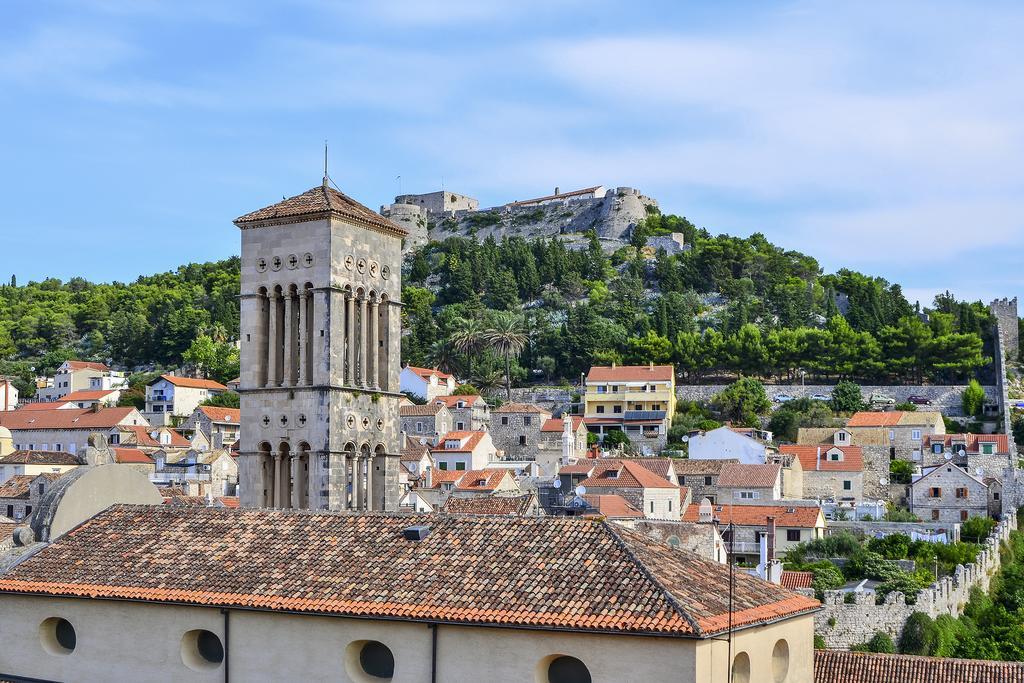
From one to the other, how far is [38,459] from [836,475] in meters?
44.1

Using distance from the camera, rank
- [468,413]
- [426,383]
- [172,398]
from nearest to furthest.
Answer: [468,413] < [426,383] < [172,398]

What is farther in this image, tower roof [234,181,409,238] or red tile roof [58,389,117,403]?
red tile roof [58,389,117,403]

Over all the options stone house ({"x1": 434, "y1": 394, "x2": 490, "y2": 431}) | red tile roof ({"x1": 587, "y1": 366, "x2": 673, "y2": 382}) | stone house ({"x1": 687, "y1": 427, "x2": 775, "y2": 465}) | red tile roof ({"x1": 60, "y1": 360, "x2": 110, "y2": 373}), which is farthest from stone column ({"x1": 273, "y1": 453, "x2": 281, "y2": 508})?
red tile roof ({"x1": 60, "y1": 360, "x2": 110, "y2": 373})

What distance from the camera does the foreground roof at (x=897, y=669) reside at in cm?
2880

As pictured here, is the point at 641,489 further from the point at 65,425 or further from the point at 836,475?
the point at 65,425

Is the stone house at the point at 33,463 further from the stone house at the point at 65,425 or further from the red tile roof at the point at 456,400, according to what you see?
the red tile roof at the point at 456,400

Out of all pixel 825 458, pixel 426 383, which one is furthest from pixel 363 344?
pixel 426 383

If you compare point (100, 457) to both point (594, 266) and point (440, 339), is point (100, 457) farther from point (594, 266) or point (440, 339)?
point (594, 266)

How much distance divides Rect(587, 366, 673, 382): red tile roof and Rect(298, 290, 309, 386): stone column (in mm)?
63115

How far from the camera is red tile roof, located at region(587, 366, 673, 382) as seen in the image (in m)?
91.8

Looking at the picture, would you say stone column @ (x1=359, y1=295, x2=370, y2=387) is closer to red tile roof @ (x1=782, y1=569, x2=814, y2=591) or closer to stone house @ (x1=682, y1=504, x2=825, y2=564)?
red tile roof @ (x1=782, y1=569, x2=814, y2=591)

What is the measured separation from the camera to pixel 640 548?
17766 mm

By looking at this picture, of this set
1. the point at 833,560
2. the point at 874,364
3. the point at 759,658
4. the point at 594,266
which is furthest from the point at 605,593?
the point at 594,266

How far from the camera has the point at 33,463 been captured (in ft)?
241
